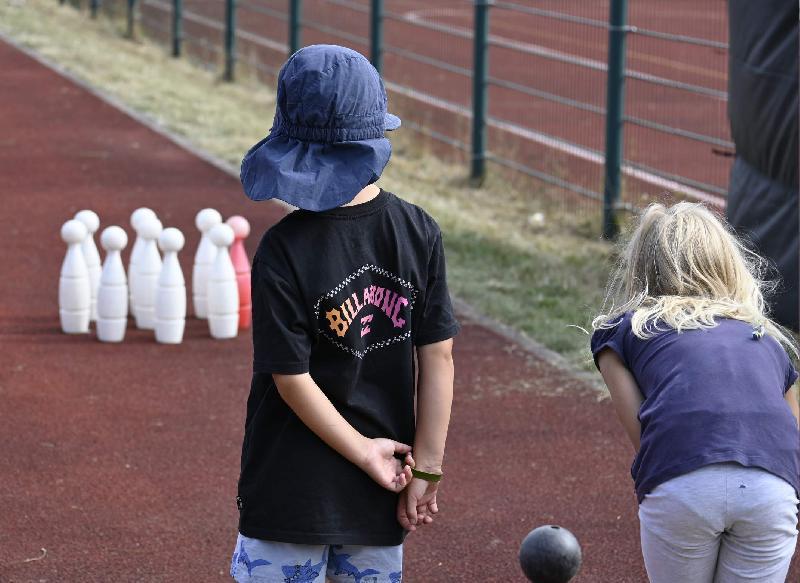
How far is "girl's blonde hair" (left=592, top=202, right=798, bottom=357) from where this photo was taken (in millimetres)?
3258

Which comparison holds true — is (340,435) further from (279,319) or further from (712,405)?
(712,405)

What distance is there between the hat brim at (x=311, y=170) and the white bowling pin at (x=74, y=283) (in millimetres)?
4284

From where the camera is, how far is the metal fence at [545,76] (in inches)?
403

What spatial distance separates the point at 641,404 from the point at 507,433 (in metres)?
2.75

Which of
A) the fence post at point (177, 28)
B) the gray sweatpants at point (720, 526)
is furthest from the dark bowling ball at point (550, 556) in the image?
the fence post at point (177, 28)

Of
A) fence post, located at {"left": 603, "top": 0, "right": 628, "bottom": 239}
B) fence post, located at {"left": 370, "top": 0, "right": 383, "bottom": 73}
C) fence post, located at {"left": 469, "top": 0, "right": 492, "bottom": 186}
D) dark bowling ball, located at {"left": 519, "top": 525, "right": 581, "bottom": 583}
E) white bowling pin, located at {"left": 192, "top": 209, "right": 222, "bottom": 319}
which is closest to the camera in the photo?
dark bowling ball, located at {"left": 519, "top": 525, "right": 581, "bottom": 583}

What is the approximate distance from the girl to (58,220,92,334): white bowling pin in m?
4.26

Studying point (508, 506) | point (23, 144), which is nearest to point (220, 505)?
point (508, 506)

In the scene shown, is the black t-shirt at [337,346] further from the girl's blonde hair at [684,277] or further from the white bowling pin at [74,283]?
the white bowling pin at [74,283]

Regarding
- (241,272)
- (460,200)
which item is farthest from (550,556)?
(460,200)

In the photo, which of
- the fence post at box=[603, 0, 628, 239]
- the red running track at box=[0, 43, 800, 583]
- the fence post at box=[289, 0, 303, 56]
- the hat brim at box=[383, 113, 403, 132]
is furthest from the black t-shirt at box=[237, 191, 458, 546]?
the fence post at box=[289, 0, 303, 56]

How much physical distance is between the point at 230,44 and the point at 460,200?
678cm

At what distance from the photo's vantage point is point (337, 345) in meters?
2.99

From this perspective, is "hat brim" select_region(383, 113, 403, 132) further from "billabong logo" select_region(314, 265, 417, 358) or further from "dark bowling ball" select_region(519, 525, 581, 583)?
"dark bowling ball" select_region(519, 525, 581, 583)
